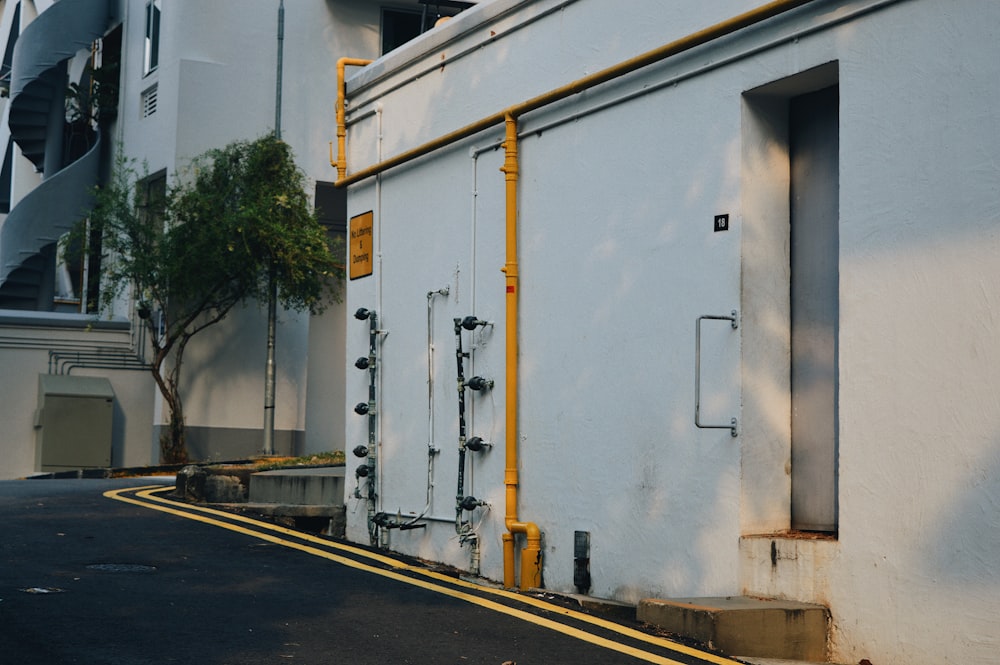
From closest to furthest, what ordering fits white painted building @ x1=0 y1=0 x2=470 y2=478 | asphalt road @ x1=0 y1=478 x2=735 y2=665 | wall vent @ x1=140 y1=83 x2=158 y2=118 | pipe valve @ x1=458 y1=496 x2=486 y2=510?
asphalt road @ x1=0 y1=478 x2=735 y2=665, pipe valve @ x1=458 y1=496 x2=486 y2=510, white painted building @ x1=0 y1=0 x2=470 y2=478, wall vent @ x1=140 y1=83 x2=158 y2=118

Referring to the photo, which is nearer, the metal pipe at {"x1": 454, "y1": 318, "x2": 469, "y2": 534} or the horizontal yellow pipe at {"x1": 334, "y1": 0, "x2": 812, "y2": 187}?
the horizontal yellow pipe at {"x1": 334, "y1": 0, "x2": 812, "y2": 187}

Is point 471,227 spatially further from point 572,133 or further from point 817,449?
point 817,449

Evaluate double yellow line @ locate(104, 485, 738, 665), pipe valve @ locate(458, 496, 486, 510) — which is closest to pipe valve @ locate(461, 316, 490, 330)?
pipe valve @ locate(458, 496, 486, 510)

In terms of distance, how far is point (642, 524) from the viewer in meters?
9.16

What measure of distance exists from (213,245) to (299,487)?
1198 cm

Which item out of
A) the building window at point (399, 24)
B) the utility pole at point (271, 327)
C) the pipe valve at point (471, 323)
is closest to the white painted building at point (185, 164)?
the building window at point (399, 24)

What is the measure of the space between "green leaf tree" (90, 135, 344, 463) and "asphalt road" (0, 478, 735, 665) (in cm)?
1319

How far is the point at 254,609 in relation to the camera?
852 cm

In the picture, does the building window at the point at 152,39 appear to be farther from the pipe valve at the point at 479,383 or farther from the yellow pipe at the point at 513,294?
the pipe valve at the point at 479,383

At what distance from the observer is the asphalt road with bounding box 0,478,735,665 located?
7.25 m

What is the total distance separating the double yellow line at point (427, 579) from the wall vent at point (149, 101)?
47.8 feet

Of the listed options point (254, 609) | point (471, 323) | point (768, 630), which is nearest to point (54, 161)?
point (471, 323)

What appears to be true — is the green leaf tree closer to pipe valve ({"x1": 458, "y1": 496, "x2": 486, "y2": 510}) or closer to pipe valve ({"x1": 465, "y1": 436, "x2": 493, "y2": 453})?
pipe valve ({"x1": 465, "y1": 436, "x2": 493, "y2": 453})

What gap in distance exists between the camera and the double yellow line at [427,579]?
25.1 feet
